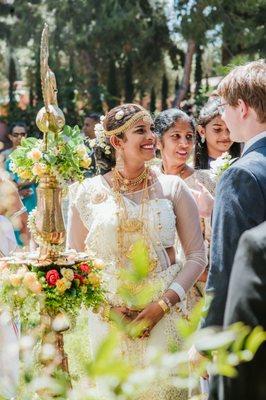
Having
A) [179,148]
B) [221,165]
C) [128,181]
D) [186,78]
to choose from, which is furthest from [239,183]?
[186,78]

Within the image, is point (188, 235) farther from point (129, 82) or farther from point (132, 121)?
point (129, 82)

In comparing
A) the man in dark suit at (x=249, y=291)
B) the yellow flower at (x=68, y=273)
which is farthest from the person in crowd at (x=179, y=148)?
the man in dark suit at (x=249, y=291)

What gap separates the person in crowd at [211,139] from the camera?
205 inches

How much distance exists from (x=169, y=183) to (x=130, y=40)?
2170 cm

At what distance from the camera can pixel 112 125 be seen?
164 inches

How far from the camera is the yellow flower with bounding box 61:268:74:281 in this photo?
3707mm

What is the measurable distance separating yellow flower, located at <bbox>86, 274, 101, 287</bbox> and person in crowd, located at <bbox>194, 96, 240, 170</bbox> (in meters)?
1.71

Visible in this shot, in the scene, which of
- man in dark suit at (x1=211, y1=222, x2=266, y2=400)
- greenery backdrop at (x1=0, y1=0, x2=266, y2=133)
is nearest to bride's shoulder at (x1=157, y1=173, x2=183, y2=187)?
man in dark suit at (x1=211, y1=222, x2=266, y2=400)

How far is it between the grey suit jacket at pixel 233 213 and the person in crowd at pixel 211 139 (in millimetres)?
2559

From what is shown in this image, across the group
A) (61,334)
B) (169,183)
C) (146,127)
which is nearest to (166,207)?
(169,183)

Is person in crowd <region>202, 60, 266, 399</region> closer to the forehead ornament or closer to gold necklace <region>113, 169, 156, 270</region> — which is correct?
gold necklace <region>113, 169, 156, 270</region>

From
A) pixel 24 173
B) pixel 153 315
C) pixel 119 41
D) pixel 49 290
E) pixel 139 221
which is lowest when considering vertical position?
pixel 153 315

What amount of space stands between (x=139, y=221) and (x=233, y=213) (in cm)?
142

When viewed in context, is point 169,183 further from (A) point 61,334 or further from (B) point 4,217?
(B) point 4,217
